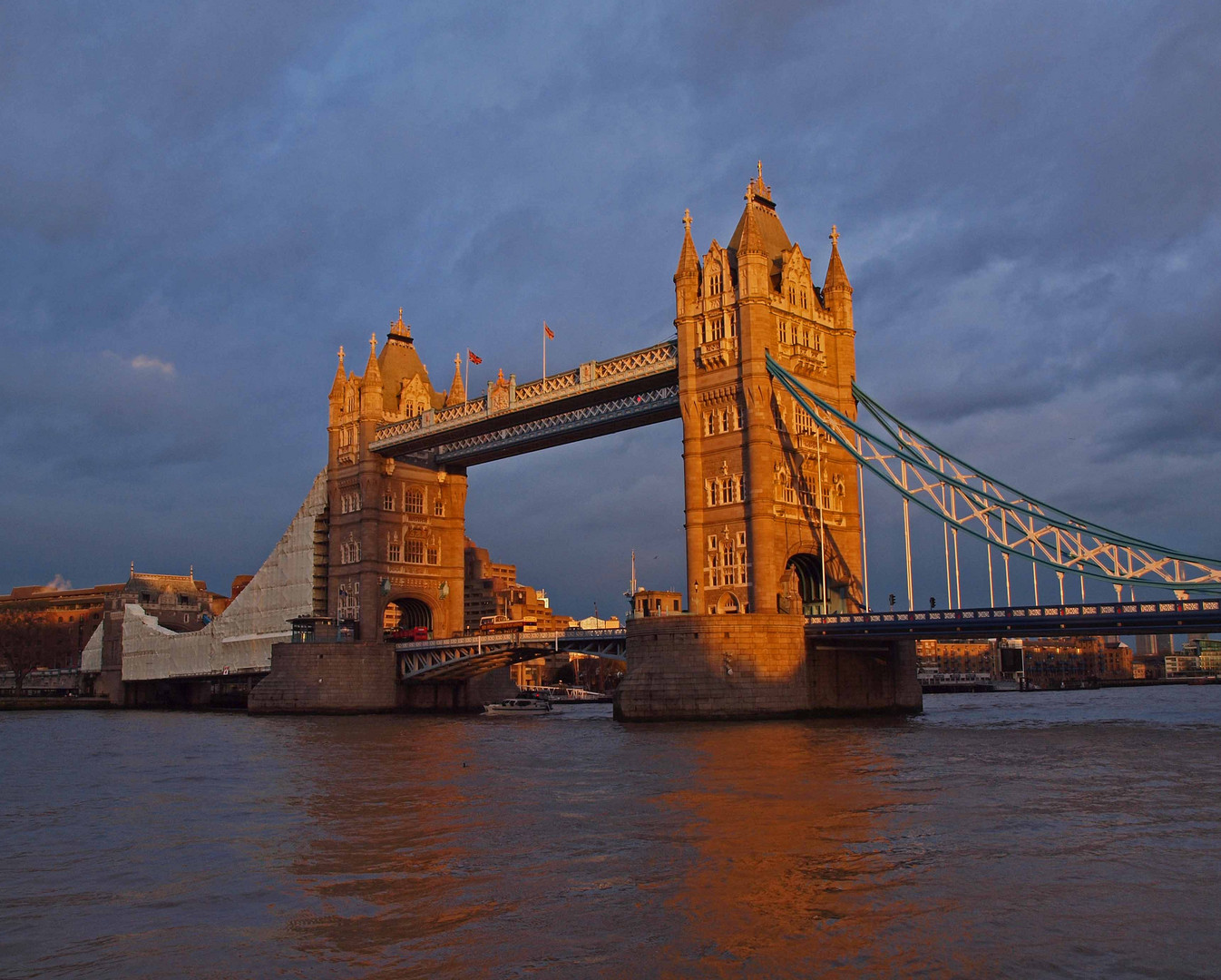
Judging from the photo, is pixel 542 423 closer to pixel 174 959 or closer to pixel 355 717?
pixel 355 717

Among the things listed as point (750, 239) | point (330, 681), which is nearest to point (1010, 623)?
point (750, 239)

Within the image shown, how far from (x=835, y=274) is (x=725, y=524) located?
16118 millimetres

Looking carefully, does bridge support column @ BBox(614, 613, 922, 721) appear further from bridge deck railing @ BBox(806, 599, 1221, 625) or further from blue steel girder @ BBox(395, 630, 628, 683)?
blue steel girder @ BBox(395, 630, 628, 683)

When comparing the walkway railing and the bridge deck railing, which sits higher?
the walkway railing

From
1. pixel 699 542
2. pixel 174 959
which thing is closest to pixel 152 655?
pixel 699 542

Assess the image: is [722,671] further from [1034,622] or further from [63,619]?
[63,619]

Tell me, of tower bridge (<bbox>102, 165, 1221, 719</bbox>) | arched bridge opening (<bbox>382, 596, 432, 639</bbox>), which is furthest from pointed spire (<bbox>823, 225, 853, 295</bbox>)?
arched bridge opening (<bbox>382, 596, 432, 639</bbox>)

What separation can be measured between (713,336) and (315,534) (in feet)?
128

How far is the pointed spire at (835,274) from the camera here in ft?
204

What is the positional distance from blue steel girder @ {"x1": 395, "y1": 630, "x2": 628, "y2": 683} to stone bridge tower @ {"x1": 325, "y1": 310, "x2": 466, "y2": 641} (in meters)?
3.62

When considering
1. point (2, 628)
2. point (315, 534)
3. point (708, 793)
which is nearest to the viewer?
point (708, 793)

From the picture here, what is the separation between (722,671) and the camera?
5053 cm

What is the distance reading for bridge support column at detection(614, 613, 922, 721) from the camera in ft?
166

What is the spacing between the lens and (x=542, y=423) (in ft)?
232
